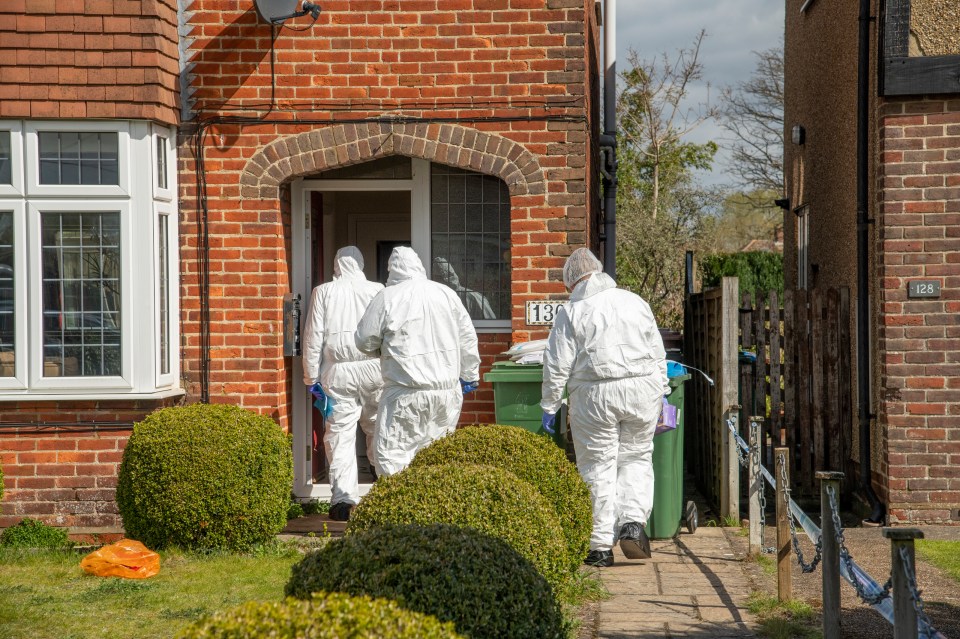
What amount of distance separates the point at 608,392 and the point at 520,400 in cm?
88

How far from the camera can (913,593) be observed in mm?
2912

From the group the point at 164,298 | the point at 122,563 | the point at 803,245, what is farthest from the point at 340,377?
the point at 803,245

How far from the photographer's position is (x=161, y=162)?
8.09m

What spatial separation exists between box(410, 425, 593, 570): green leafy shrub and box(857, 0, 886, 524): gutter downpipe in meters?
3.14

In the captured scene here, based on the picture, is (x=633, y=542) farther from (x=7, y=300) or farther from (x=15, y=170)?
(x=15, y=170)

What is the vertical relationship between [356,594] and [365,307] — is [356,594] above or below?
below

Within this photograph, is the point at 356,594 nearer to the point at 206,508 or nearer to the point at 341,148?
the point at 206,508

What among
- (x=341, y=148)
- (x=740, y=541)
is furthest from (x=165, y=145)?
(x=740, y=541)

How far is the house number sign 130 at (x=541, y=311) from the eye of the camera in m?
8.07

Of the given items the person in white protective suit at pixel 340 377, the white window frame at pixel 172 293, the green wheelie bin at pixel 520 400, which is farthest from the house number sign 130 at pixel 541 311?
the white window frame at pixel 172 293

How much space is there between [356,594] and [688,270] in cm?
868

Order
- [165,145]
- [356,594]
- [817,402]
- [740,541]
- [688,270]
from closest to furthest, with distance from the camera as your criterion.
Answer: [356,594], [740,541], [165,145], [817,402], [688,270]

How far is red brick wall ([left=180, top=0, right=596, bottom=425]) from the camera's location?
8094 millimetres

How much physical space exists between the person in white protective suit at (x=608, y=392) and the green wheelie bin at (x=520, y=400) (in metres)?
0.52
